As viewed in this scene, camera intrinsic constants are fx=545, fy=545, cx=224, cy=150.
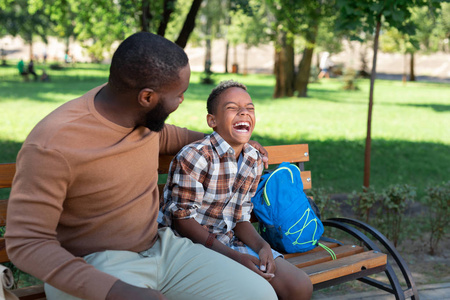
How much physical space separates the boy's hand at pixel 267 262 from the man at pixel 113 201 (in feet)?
0.96

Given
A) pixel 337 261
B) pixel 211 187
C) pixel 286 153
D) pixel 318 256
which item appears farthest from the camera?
pixel 286 153

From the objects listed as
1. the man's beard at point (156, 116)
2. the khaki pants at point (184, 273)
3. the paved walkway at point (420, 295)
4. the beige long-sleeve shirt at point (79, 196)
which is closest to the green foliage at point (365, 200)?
the paved walkway at point (420, 295)

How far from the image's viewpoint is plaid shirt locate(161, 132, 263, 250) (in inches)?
116

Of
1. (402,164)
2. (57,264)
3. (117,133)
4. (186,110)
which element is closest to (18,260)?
(57,264)

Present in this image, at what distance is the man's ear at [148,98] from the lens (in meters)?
2.30

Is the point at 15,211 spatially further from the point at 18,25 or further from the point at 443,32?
the point at 443,32

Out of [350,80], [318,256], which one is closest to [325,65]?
[350,80]

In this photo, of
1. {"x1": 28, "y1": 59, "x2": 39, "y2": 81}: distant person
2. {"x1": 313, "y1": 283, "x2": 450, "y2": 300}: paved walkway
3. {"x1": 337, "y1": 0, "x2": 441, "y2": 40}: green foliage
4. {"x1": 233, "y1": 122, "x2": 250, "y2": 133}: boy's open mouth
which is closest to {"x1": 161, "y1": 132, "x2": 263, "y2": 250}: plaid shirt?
{"x1": 233, "y1": 122, "x2": 250, "y2": 133}: boy's open mouth

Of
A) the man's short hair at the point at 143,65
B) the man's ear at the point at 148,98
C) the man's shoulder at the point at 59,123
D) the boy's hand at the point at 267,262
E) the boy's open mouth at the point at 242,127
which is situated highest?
the man's short hair at the point at 143,65

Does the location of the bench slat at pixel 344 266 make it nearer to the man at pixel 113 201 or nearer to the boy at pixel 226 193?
the boy at pixel 226 193

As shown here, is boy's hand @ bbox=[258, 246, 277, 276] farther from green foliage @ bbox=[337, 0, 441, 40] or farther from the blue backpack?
green foliage @ bbox=[337, 0, 441, 40]

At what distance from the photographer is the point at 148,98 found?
2334 millimetres

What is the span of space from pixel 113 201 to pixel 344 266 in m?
1.55

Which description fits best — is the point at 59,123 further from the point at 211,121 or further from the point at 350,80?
the point at 350,80
